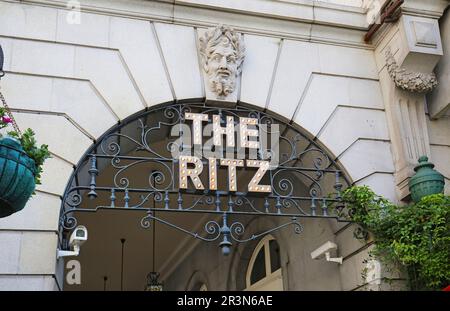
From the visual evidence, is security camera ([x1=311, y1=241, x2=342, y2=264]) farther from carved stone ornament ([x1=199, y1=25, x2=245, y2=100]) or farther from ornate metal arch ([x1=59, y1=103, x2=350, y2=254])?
carved stone ornament ([x1=199, y1=25, x2=245, y2=100])

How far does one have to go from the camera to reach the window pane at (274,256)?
12.4 meters

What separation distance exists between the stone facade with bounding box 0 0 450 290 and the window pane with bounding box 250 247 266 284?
232cm

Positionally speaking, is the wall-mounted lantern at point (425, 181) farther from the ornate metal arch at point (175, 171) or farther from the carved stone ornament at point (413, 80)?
the carved stone ornament at point (413, 80)

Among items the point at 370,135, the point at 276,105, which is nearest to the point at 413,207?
the point at 370,135

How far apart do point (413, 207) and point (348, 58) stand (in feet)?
9.58

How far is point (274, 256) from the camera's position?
41.4 feet

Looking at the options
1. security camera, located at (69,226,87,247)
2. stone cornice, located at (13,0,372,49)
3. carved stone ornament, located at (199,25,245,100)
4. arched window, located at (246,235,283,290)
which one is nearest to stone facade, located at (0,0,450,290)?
stone cornice, located at (13,0,372,49)

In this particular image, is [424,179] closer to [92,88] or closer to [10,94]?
[92,88]

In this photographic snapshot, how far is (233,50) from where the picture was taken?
368 inches

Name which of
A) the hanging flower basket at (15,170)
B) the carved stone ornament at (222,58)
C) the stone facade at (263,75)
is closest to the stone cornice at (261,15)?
the stone facade at (263,75)

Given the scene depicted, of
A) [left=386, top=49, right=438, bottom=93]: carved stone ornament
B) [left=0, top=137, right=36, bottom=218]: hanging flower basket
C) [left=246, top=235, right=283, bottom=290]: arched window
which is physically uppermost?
[left=386, top=49, right=438, bottom=93]: carved stone ornament

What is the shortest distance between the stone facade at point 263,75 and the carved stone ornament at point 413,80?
9 centimetres

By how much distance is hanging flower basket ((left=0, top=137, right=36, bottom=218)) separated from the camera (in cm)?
514
